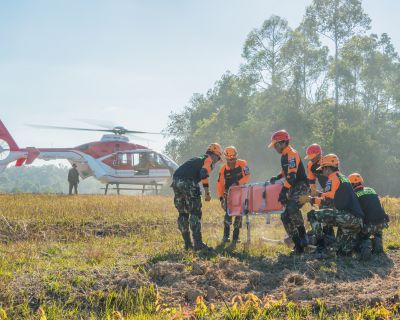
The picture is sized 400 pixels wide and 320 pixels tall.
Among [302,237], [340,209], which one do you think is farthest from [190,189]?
[340,209]

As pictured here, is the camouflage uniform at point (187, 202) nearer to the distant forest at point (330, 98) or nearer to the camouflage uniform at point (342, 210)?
the camouflage uniform at point (342, 210)

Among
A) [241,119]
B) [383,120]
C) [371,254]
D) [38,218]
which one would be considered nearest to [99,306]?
[371,254]

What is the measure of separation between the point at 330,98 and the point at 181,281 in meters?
43.3

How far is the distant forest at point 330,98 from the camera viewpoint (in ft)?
136

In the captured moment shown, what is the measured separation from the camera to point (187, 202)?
354 inches

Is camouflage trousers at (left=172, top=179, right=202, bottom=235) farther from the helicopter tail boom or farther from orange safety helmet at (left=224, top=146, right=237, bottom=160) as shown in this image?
the helicopter tail boom

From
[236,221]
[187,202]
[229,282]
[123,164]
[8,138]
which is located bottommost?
[229,282]

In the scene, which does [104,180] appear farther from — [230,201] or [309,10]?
[309,10]

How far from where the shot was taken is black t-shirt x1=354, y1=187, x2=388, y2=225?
8438mm

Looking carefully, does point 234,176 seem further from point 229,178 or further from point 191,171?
point 191,171

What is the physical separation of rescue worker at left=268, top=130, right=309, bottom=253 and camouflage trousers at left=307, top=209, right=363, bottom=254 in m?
0.29

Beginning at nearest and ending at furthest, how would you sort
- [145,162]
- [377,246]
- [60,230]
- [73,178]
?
[377,246]
[60,230]
[73,178]
[145,162]

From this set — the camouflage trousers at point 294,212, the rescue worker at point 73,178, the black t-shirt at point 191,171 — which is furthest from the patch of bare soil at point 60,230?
the rescue worker at point 73,178

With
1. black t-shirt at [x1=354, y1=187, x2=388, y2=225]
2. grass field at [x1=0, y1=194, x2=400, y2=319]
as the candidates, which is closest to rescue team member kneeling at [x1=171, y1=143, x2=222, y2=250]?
grass field at [x1=0, y1=194, x2=400, y2=319]
